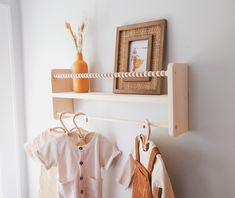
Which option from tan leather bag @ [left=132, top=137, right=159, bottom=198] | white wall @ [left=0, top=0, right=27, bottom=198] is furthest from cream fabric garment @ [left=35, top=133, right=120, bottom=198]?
white wall @ [left=0, top=0, right=27, bottom=198]

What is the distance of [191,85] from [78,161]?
65 cm

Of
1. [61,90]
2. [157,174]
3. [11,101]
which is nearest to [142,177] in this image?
[157,174]

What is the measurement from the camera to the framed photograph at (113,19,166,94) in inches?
38.6

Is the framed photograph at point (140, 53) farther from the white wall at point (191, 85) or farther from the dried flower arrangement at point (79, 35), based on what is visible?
the dried flower arrangement at point (79, 35)

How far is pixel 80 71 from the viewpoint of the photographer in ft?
3.87

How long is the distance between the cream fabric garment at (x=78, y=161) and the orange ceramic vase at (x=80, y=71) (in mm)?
241

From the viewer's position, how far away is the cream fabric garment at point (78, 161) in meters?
1.17

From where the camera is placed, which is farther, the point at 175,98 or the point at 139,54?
the point at 139,54

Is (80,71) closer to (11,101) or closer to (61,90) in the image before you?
(61,90)

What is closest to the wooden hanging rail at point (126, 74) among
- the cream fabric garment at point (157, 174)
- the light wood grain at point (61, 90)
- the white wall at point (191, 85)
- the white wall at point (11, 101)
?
the light wood grain at point (61, 90)

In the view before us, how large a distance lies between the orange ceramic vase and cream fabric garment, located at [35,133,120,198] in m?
0.24

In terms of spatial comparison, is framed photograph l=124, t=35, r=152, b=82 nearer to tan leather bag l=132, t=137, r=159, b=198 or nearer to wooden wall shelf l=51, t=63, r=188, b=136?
wooden wall shelf l=51, t=63, r=188, b=136

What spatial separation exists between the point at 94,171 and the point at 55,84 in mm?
498

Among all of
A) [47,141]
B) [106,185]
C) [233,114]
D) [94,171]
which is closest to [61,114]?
[47,141]
